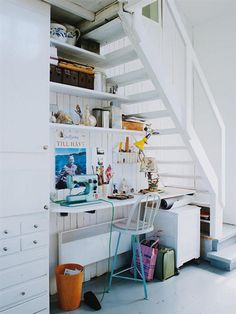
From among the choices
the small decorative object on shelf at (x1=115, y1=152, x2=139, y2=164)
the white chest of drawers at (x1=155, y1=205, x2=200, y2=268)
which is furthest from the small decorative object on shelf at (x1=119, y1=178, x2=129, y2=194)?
the white chest of drawers at (x1=155, y1=205, x2=200, y2=268)

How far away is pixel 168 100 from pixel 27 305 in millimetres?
2097

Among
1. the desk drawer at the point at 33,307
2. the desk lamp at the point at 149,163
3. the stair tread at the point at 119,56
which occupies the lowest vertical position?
the desk drawer at the point at 33,307

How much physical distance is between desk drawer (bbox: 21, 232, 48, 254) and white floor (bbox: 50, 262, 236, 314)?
2.48 feet

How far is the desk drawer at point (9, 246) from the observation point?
182cm

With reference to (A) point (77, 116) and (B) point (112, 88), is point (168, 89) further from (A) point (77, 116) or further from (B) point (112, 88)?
(A) point (77, 116)

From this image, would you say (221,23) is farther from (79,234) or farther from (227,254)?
(79,234)

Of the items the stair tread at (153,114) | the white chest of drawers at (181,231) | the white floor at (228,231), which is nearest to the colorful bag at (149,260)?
the white chest of drawers at (181,231)

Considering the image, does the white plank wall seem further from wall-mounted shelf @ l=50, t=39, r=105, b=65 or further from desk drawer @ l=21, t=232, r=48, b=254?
desk drawer @ l=21, t=232, r=48, b=254

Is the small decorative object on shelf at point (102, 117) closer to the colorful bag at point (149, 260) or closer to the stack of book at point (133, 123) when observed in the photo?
the stack of book at point (133, 123)

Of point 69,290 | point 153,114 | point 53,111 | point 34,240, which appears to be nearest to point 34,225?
point 34,240

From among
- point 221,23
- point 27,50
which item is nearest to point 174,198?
point 27,50

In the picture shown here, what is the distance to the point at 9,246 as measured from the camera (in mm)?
1858

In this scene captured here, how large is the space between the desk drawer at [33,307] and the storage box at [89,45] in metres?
2.29

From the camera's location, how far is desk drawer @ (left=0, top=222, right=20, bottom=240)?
1.82m
